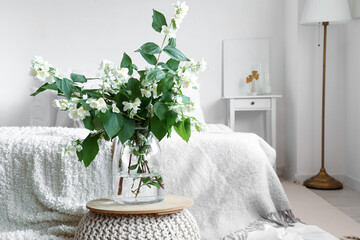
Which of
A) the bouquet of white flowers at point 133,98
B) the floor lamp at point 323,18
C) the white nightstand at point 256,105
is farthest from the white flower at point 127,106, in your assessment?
the white nightstand at point 256,105

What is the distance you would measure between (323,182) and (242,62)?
140cm

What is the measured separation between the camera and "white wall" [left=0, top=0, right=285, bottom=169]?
15.8 feet

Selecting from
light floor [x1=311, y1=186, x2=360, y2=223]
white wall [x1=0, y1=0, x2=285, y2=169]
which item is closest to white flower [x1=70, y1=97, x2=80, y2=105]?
light floor [x1=311, y1=186, x2=360, y2=223]

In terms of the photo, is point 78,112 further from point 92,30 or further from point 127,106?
point 92,30

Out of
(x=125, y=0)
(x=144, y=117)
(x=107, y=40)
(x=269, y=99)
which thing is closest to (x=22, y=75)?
(x=107, y=40)

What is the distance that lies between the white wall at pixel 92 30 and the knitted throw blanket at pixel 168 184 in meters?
2.44

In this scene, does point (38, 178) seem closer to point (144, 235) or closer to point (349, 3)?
point (144, 235)

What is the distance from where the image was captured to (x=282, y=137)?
4906mm

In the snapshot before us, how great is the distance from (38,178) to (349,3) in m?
3.09

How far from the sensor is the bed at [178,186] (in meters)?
2.33

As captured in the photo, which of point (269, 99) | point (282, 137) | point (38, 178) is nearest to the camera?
point (38, 178)

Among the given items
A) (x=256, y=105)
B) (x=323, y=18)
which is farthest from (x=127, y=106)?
(x=256, y=105)

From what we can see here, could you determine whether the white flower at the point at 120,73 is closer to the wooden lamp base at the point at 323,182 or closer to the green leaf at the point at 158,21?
the green leaf at the point at 158,21

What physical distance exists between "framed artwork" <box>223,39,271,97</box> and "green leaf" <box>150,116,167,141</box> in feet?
11.4
